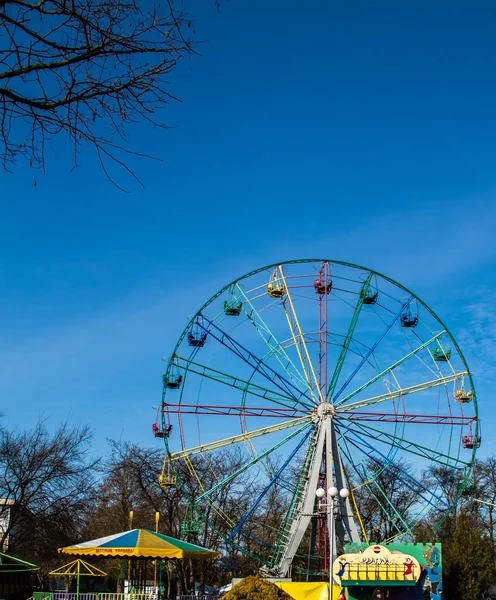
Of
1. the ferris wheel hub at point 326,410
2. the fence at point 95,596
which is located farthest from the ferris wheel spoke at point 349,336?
the fence at point 95,596

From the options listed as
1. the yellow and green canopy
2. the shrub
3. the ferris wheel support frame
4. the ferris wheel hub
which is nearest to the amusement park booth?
the ferris wheel support frame

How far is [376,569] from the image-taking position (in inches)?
968

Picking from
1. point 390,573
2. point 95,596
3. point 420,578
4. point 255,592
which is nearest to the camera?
point 255,592

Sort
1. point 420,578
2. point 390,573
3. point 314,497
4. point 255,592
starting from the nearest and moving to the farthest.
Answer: point 255,592, point 390,573, point 420,578, point 314,497

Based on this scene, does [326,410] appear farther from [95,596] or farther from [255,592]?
[255,592]

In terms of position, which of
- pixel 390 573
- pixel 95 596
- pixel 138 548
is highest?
pixel 138 548

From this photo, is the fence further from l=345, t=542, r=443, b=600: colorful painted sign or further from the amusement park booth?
l=345, t=542, r=443, b=600: colorful painted sign

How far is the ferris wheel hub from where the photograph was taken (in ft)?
104

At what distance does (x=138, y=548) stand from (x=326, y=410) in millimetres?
14275

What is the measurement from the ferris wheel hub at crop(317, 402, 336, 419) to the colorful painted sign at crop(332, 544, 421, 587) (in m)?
7.73

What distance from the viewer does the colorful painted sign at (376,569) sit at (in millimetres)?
24328

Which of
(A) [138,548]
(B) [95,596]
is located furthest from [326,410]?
(A) [138,548]

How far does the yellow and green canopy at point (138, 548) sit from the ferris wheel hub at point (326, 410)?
12.2 metres

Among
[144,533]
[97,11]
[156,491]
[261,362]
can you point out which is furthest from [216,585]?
[97,11]
